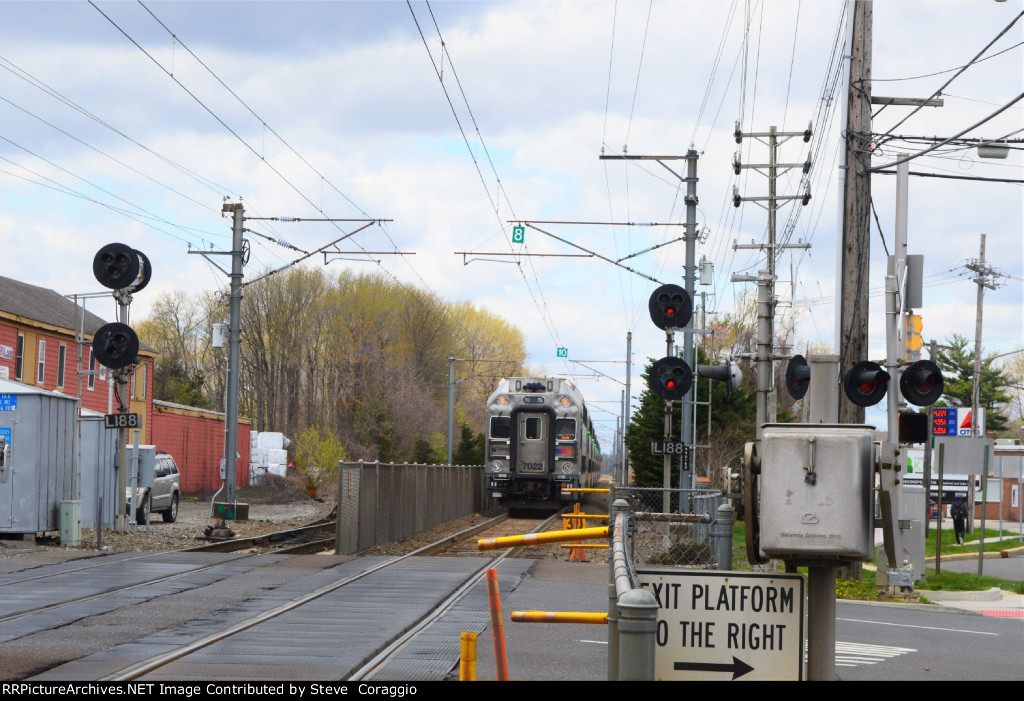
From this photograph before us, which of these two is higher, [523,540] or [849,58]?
[849,58]

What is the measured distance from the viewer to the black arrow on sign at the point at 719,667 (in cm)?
573

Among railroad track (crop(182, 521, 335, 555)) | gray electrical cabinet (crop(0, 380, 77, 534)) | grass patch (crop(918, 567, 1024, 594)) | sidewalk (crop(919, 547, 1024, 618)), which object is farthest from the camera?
railroad track (crop(182, 521, 335, 555))

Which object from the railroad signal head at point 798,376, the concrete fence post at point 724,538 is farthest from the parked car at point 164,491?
→ the concrete fence post at point 724,538

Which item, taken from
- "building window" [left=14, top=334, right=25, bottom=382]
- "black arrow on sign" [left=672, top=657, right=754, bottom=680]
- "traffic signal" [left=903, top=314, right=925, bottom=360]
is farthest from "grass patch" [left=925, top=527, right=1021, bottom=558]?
"building window" [left=14, top=334, right=25, bottom=382]

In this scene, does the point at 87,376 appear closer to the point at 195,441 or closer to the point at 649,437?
the point at 195,441

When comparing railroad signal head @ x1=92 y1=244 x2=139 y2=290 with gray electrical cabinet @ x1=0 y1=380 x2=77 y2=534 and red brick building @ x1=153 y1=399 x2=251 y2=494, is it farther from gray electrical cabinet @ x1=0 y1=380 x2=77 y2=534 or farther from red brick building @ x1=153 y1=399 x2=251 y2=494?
red brick building @ x1=153 y1=399 x2=251 y2=494

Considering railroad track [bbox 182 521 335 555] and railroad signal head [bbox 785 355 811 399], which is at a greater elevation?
railroad signal head [bbox 785 355 811 399]

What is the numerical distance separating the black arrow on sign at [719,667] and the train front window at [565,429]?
31.1 metres

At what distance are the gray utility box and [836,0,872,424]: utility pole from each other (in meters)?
11.9

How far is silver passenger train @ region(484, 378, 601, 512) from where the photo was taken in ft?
121

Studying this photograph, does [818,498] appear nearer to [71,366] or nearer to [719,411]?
[719,411]

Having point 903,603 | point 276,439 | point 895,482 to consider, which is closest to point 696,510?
point 903,603
